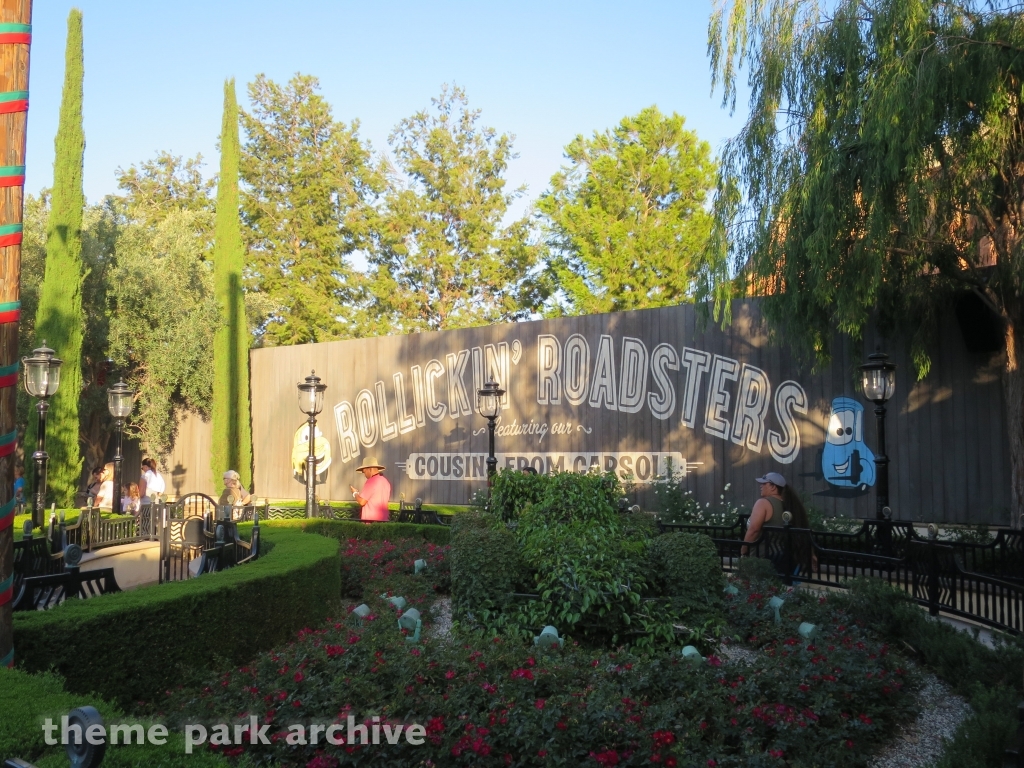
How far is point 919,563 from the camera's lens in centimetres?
802

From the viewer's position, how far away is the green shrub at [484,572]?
6.66 meters

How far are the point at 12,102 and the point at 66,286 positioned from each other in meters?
20.6

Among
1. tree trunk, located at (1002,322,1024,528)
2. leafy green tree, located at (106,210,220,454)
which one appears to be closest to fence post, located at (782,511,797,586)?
tree trunk, located at (1002,322,1024,528)

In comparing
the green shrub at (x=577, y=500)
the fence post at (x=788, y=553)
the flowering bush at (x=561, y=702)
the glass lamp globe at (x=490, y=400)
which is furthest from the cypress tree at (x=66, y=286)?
the flowering bush at (x=561, y=702)

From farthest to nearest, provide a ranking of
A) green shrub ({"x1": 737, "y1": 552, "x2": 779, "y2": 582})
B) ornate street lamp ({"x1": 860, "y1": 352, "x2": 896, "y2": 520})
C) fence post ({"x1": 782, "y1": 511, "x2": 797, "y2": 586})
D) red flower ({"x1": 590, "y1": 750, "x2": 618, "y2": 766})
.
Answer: ornate street lamp ({"x1": 860, "y1": 352, "x2": 896, "y2": 520}), fence post ({"x1": 782, "y1": 511, "x2": 797, "y2": 586}), green shrub ({"x1": 737, "y1": 552, "x2": 779, "y2": 582}), red flower ({"x1": 590, "y1": 750, "x2": 618, "y2": 766})

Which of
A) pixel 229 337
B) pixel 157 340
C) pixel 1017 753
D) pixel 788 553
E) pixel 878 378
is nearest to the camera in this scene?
pixel 1017 753

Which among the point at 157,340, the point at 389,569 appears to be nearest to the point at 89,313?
the point at 157,340

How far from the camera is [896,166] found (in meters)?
10.9

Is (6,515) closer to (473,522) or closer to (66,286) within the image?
(473,522)

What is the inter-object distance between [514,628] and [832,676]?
2135 millimetres

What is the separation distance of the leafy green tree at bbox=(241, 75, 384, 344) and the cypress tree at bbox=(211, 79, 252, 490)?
991cm

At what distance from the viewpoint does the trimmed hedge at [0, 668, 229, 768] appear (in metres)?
3.04

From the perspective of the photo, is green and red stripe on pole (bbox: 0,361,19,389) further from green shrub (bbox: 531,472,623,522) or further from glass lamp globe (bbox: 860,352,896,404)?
glass lamp globe (bbox: 860,352,896,404)

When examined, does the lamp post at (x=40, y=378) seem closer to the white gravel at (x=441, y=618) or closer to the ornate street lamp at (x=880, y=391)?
the white gravel at (x=441, y=618)
